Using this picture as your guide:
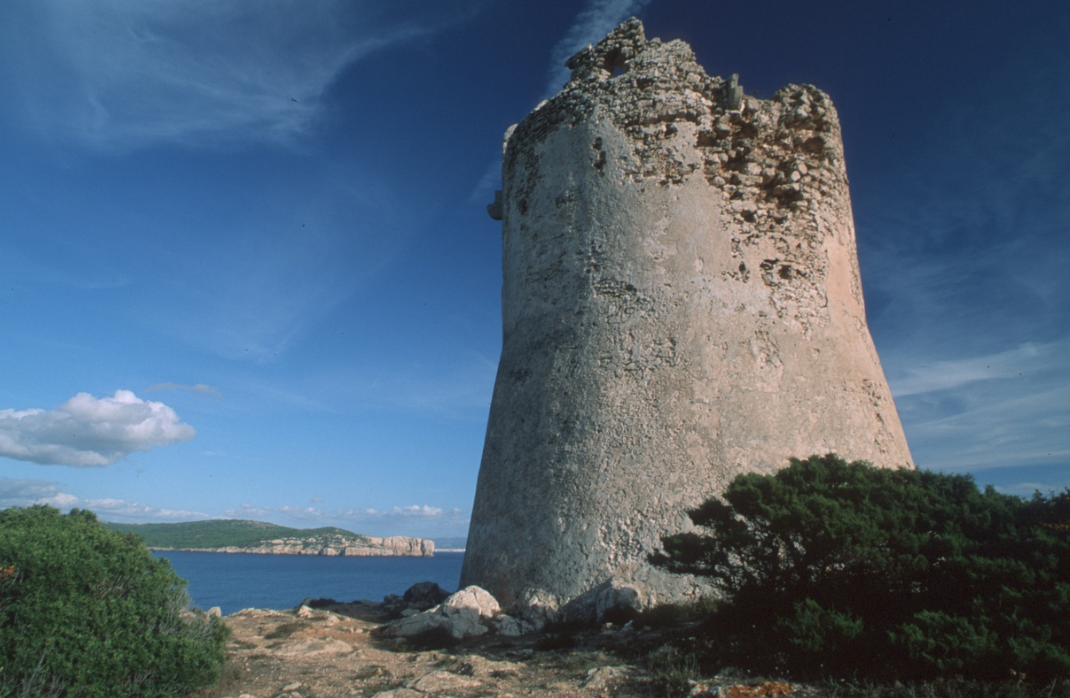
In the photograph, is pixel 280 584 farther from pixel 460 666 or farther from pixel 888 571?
pixel 888 571

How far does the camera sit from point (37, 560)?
4805 millimetres

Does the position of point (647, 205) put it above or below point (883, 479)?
above

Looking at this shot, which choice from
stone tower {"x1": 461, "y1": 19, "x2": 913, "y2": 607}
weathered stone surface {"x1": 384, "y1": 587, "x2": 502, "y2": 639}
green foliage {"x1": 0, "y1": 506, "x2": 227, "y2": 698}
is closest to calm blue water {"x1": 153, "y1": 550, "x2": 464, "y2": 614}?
green foliage {"x1": 0, "y1": 506, "x2": 227, "y2": 698}

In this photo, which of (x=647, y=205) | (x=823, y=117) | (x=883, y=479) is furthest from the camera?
(x=823, y=117)

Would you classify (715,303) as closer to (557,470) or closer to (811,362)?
(811,362)

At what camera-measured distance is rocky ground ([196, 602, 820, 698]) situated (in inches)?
214

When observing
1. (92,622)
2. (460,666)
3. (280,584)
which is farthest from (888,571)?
(280,584)

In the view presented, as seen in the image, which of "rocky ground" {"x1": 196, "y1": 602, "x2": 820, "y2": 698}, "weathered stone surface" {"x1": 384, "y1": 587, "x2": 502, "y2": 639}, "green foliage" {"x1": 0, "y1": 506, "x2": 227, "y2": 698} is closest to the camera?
"green foliage" {"x1": 0, "y1": 506, "x2": 227, "y2": 698}

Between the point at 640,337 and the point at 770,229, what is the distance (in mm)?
2902

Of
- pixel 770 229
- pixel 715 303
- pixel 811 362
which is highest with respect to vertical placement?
pixel 770 229

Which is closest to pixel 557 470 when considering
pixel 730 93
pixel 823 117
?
pixel 730 93

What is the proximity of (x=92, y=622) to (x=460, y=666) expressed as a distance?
10.3ft

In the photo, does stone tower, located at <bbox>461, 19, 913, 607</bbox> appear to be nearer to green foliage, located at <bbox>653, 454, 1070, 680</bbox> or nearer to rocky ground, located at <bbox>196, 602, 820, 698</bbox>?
rocky ground, located at <bbox>196, 602, 820, 698</bbox>

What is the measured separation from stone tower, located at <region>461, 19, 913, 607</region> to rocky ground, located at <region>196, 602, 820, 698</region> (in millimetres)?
1292
